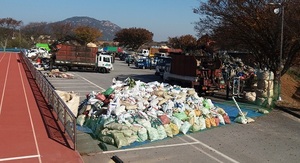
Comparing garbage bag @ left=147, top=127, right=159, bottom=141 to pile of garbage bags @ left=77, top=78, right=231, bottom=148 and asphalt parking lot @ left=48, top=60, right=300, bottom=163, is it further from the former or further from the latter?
asphalt parking lot @ left=48, top=60, right=300, bottom=163

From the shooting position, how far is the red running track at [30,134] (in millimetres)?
8438

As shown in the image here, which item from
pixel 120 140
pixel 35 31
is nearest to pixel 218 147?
pixel 120 140

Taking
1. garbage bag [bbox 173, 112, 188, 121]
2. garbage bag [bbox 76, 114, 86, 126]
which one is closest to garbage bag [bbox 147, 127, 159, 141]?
garbage bag [bbox 173, 112, 188, 121]

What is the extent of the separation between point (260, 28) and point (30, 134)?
15448 millimetres

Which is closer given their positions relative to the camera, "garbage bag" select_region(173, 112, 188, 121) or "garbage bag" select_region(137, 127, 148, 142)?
"garbage bag" select_region(137, 127, 148, 142)

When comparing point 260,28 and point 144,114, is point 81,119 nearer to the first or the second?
point 144,114

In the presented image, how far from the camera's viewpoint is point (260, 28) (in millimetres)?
20547

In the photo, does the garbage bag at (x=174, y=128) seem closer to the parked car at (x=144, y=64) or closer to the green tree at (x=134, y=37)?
the parked car at (x=144, y=64)

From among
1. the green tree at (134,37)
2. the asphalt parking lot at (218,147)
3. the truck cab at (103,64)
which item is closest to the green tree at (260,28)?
the asphalt parking lot at (218,147)

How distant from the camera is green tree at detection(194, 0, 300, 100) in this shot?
1857 centimetres

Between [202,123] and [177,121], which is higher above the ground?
[177,121]

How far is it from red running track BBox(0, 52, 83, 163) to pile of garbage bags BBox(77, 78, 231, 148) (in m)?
1.43

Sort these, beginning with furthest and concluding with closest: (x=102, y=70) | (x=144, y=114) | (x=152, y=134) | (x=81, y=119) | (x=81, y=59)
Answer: (x=102, y=70)
(x=81, y=59)
(x=81, y=119)
(x=144, y=114)
(x=152, y=134)

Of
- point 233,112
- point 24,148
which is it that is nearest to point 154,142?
point 24,148
